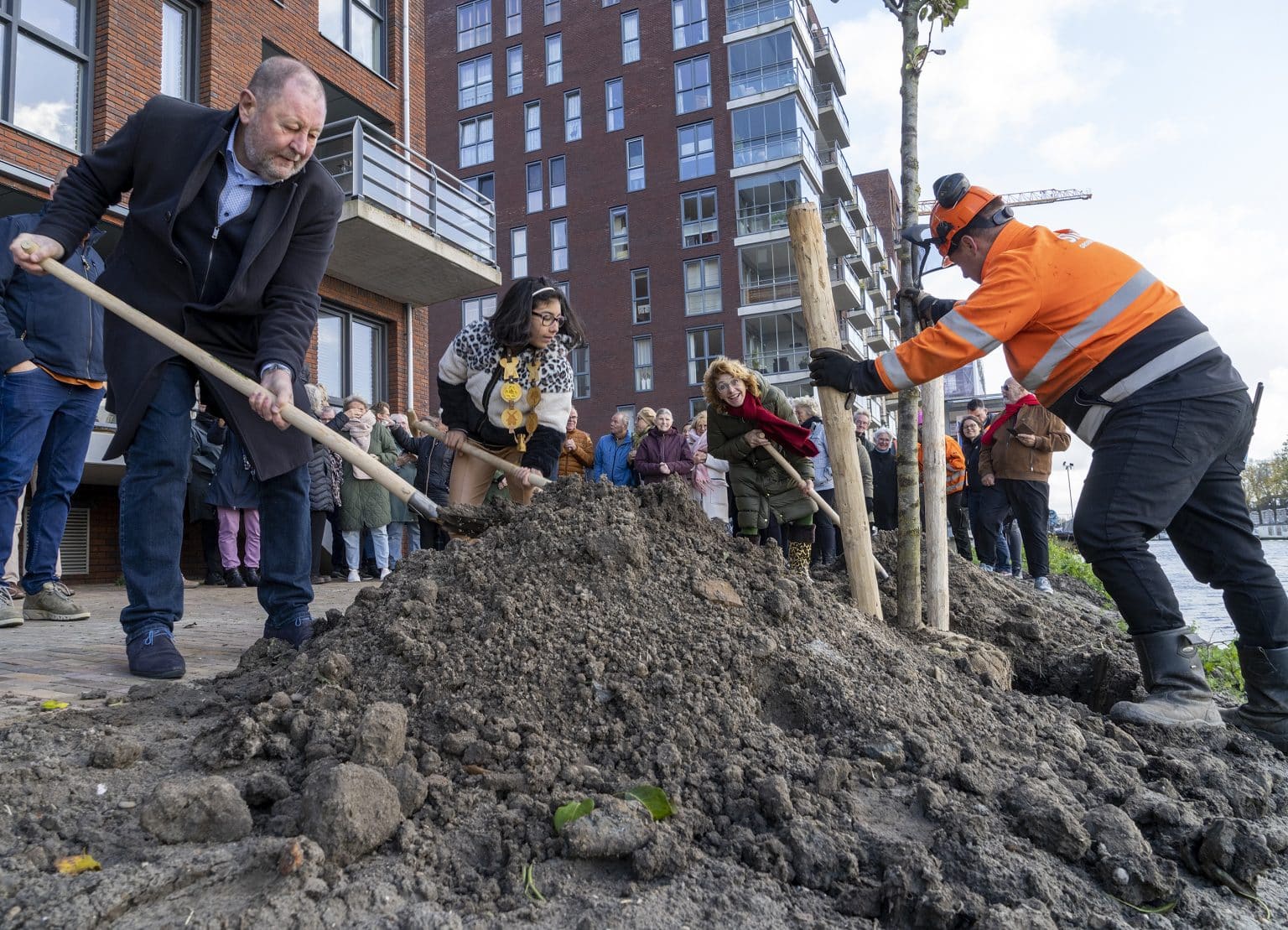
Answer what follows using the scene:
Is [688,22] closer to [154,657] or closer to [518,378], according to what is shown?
[518,378]

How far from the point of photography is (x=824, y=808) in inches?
75.5

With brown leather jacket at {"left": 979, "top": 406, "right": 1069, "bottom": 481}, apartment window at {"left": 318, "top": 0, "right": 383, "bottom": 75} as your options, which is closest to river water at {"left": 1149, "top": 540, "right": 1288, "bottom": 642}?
brown leather jacket at {"left": 979, "top": 406, "right": 1069, "bottom": 481}

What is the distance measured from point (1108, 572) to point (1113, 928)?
1726 mm

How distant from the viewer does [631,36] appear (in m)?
34.9

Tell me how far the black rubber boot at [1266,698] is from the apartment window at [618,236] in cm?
3319

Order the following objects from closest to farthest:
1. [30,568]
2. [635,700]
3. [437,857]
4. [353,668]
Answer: [437,857] → [635,700] → [353,668] → [30,568]

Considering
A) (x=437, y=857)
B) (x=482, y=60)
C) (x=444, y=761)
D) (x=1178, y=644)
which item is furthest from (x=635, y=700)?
(x=482, y=60)

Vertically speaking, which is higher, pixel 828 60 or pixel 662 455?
pixel 828 60

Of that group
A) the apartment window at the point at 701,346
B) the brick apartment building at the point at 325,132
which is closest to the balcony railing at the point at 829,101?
the apartment window at the point at 701,346

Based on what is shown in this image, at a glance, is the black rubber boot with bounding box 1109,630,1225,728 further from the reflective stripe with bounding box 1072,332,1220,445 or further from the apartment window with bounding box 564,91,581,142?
the apartment window with bounding box 564,91,581,142

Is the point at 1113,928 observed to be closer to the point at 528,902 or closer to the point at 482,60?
the point at 528,902

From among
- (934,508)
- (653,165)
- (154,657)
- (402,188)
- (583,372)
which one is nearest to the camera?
(154,657)

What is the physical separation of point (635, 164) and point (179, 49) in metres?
25.3

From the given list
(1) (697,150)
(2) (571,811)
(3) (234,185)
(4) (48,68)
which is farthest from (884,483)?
(1) (697,150)
